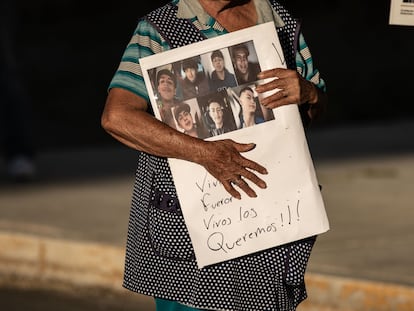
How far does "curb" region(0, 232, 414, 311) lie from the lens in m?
6.81

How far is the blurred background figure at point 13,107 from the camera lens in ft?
35.1

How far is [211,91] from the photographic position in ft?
12.9

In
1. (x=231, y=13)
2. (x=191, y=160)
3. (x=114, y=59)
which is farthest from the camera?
(x=114, y=59)

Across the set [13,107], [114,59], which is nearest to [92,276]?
[13,107]

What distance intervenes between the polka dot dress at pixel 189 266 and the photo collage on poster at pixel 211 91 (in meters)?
0.18

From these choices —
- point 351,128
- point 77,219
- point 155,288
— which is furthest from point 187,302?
point 351,128

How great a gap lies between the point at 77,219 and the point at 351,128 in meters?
5.42

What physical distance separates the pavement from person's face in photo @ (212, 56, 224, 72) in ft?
9.78

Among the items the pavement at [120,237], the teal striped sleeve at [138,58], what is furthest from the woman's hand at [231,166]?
the pavement at [120,237]

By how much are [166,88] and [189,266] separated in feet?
1.69

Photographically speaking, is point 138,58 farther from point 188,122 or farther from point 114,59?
point 114,59

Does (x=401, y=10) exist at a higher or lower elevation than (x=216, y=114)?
higher

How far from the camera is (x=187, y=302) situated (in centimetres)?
411

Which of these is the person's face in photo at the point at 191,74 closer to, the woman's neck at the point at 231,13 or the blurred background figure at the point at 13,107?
the woman's neck at the point at 231,13
